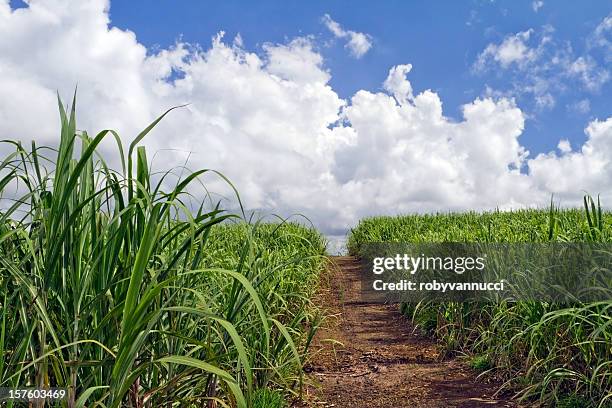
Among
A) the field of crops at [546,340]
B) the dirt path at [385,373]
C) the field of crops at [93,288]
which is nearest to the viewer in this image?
the field of crops at [93,288]

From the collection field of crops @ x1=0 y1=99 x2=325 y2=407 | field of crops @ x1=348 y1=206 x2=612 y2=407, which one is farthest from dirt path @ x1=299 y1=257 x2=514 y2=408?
field of crops @ x1=0 y1=99 x2=325 y2=407

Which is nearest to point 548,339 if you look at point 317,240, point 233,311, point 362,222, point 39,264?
point 233,311

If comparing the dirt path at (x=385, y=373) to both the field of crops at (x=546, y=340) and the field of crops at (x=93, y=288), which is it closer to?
the field of crops at (x=546, y=340)

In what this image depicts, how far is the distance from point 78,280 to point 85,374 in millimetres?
354

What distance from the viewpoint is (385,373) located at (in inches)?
166

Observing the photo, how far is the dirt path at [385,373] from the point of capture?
11.8 feet

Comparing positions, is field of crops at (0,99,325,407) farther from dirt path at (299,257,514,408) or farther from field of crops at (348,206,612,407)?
field of crops at (348,206,612,407)

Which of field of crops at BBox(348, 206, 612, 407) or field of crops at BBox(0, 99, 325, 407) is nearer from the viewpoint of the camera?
field of crops at BBox(0, 99, 325, 407)

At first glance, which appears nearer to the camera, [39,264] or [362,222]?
[39,264]

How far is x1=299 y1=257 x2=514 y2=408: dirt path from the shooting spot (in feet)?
11.8

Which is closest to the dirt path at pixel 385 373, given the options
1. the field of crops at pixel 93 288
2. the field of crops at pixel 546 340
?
the field of crops at pixel 546 340

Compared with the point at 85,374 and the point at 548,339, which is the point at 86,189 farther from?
the point at 548,339

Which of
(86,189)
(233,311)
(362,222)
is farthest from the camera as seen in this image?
(362,222)

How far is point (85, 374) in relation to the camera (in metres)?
1.90
